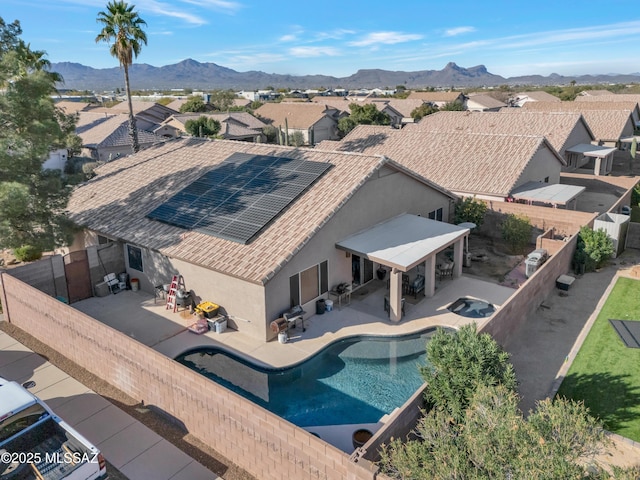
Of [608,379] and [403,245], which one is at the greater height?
[403,245]

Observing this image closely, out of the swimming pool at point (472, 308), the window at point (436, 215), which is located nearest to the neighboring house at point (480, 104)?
the window at point (436, 215)

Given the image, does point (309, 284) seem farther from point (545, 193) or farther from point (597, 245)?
point (545, 193)

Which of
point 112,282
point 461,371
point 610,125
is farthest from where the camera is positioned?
point 610,125

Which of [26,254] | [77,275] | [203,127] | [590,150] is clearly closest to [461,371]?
[77,275]

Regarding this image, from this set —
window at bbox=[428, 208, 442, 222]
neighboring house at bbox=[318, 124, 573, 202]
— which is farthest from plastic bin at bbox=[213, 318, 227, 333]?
neighboring house at bbox=[318, 124, 573, 202]

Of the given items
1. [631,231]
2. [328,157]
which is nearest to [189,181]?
[328,157]

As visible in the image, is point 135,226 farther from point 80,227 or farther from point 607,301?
point 607,301
